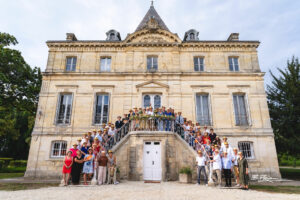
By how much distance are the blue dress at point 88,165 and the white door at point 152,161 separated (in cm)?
321

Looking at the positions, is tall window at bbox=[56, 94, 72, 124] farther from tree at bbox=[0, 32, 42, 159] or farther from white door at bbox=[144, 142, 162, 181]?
white door at bbox=[144, 142, 162, 181]

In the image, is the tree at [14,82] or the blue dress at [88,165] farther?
the tree at [14,82]

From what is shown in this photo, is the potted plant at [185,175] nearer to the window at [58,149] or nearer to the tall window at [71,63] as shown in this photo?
the window at [58,149]

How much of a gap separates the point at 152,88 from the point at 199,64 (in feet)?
14.6

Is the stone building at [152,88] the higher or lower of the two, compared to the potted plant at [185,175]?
higher

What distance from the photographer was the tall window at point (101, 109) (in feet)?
43.2

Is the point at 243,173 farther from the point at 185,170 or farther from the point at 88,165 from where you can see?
the point at 88,165

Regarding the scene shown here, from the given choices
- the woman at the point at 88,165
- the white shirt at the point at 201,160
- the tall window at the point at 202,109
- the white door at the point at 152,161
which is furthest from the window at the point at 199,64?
the woman at the point at 88,165

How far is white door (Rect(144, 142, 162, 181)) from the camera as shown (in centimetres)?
980

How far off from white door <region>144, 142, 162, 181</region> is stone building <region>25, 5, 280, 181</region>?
3.83 meters

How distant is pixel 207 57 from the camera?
14586mm

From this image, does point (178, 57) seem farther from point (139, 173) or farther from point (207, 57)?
point (139, 173)

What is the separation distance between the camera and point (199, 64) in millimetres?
14578

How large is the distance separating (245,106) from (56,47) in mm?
15745
